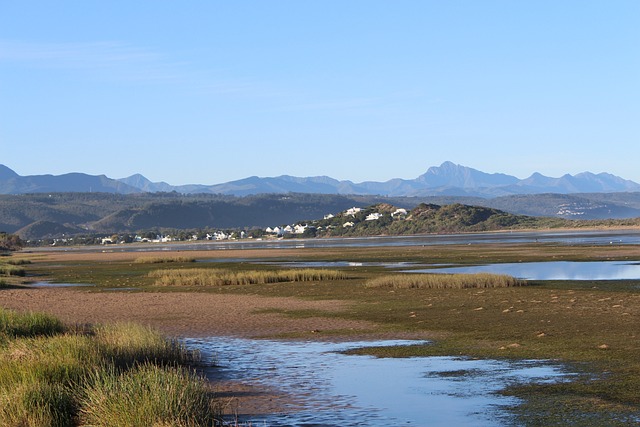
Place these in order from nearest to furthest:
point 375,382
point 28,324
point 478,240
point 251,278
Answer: point 375,382
point 28,324
point 251,278
point 478,240

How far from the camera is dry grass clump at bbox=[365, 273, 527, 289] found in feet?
145

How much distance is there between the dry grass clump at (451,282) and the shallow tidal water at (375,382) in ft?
60.4

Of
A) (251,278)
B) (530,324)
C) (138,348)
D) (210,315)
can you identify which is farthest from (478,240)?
(138,348)

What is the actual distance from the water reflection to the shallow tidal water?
26979mm

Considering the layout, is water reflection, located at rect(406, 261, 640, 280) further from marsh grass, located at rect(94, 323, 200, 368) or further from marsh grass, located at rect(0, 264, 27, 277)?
marsh grass, located at rect(94, 323, 200, 368)

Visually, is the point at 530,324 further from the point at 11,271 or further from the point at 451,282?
the point at 11,271

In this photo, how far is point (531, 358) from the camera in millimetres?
22406

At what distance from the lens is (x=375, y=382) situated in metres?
20.0

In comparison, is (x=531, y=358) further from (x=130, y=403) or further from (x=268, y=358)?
(x=130, y=403)

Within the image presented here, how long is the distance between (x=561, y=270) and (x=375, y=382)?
39.7m

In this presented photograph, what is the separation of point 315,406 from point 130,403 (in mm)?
4588

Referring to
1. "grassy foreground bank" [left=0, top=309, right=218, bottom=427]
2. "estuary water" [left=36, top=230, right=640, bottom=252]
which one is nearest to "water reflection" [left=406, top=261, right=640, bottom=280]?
"grassy foreground bank" [left=0, top=309, right=218, bottom=427]

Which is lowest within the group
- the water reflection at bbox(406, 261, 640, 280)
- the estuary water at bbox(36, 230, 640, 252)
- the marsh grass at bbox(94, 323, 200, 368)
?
the estuary water at bbox(36, 230, 640, 252)

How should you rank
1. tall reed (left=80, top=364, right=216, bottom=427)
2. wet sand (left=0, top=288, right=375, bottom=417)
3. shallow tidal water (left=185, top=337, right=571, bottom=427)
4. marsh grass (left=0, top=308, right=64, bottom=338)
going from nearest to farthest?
tall reed (left=80, top=364, right=216, bottom=427) → shallow tidal water (left=185, top=337, right=571, bottom=427) → wet sand (left=0, top=288, right=375, bottom=417) → marsh grass (left=0, top=308, right=64, bottom=338)
